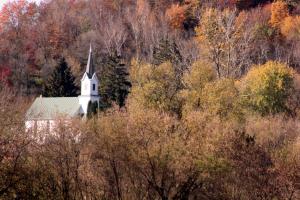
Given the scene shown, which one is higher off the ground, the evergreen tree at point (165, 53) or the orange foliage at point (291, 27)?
the orange foliage at point (291, 27)

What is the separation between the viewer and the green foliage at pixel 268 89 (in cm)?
4394

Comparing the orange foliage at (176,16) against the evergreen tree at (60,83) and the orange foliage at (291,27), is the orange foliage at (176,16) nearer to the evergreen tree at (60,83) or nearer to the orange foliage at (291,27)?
the orange foliage at (291,27)

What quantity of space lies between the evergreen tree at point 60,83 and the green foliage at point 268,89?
2060 cm

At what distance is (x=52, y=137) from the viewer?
2014 cm

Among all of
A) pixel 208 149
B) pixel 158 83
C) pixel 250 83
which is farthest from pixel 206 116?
pixel 250 83

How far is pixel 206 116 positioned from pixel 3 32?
184 ft

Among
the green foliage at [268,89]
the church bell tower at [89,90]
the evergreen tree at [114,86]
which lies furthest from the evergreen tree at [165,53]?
the green foliage at [268,89]

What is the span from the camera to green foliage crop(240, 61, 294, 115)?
43.9 metres

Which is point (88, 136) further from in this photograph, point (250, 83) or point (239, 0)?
point (239, 0)

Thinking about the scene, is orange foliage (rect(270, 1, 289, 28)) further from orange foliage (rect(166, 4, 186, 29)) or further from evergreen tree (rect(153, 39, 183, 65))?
evergreen tree (rect(153, 39, 183, 65))

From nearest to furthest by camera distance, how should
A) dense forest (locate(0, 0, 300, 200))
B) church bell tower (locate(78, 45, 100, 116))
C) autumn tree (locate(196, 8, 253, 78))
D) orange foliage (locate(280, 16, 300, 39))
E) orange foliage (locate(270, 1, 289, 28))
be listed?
dense forest (locate(0, 0, 300, 200))
autumn tree (locate(196, 8, 253, 78))
church bell tower (locate(78, 45, 100, 116))
orange foliage (locate(280, 16, 300, 39))
orange foliage (locate(270, 1, 289, 28))

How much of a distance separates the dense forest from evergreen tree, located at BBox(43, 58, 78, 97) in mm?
134

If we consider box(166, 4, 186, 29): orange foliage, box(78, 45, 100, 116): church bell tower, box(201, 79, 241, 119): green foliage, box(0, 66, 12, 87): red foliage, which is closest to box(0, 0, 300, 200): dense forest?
box(201, 79, 241, 119): green foliage

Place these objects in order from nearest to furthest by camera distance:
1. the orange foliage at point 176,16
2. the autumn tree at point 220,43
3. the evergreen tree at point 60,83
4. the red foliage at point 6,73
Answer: the autumn tree at point 220,43 < the evergreen tree at point 60,83 < the red foliage at point 6,73 < the orange foliage at point 176,16
